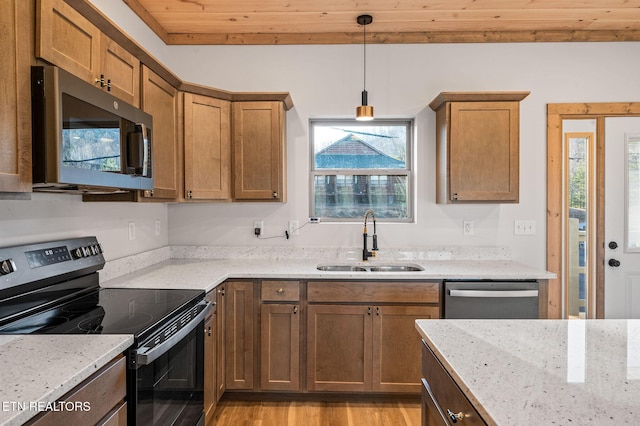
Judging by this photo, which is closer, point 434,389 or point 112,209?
point 434,389

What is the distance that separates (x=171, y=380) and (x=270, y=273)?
974 millimetres

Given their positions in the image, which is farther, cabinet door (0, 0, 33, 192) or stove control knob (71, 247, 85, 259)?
stove control knob (71, 247, 85, 259)

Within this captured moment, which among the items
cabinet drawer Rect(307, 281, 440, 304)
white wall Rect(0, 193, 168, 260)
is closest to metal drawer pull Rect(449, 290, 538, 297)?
cabinet drawer Rect(307, 281, 440, 304)

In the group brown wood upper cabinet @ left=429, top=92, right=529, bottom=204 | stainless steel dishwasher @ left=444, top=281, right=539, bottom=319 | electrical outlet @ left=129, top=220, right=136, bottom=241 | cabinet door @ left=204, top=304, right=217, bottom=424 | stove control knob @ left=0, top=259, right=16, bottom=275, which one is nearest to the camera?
stove control knob @ left=0, top=259, right=16, bottom=275

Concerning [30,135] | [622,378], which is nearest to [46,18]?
[30,135]

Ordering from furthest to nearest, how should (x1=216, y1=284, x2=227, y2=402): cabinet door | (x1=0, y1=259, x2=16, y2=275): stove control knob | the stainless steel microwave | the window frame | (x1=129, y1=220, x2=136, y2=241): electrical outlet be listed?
the window frame → (x1=129, y1=220, x2=136, y2=241): electrical outlet → (x1=216, y1=284, x2=227, y2=402): cabinet door → (x1=0, y1=259, x2=16, y2=275): stove control knob → the stainless steel microwave

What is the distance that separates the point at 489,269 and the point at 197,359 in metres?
1.95

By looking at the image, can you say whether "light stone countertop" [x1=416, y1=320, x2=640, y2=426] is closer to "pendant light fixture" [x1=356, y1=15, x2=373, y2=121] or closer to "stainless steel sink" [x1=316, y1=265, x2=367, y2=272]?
"stainless steel sink" [x1=316, y1=265, x2=367, y2=272]

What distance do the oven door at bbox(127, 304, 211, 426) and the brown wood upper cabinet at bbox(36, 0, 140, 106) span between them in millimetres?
1118

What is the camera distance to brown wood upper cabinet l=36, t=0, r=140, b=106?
1361 millimetres

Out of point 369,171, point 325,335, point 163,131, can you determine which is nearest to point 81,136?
point 163,131

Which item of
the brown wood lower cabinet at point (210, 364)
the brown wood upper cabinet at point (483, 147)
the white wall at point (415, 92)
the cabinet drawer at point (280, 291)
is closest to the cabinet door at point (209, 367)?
the brown wood lower cabinet at point (210, 364)

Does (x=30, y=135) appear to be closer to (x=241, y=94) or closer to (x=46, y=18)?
(x=46, y=18)

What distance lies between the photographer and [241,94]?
110 inches
